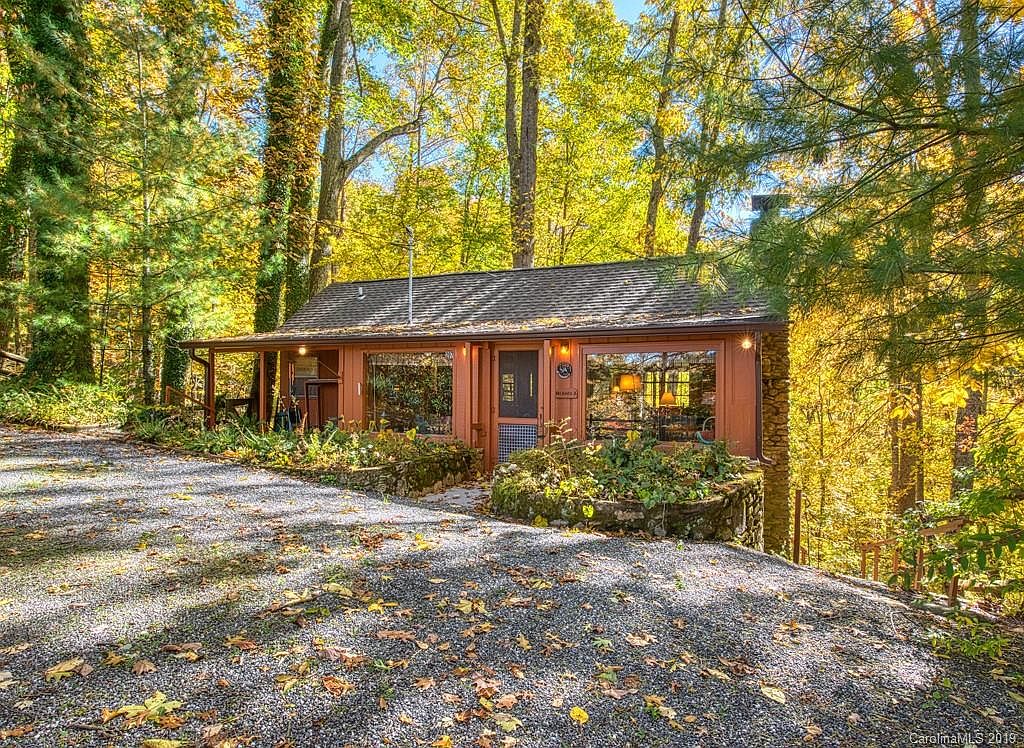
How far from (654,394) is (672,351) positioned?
25.5 inches

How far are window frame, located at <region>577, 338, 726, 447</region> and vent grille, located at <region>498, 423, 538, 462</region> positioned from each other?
3.05ft

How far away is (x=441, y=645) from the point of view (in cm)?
297

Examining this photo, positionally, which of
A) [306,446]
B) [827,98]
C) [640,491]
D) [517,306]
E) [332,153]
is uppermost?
[332,153]

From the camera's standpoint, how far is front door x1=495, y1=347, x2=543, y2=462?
8984mm

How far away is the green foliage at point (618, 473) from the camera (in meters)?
5.86

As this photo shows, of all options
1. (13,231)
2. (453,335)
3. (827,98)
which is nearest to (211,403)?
(453,335)

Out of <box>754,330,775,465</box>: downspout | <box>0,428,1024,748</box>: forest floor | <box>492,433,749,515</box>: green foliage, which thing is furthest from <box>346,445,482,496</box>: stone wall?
<box>754,330,775,465</box>: downspout

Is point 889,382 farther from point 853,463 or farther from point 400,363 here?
point 853,463

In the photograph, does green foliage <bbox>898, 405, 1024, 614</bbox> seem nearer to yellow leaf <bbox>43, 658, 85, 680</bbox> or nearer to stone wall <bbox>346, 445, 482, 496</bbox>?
yellow leaf <bbox>43, 658, 85, 680</bbox>

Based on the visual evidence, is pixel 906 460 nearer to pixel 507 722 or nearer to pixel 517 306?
pixel 517 306

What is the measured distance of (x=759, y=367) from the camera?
731 cm

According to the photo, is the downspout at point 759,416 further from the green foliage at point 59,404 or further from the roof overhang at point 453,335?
the green foliage at point 59,404

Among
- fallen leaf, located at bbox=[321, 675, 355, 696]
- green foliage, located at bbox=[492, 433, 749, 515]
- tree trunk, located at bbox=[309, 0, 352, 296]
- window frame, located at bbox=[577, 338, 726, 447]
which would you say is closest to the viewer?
fallen leaf, located at bbox=[321, 675, 355, 696]

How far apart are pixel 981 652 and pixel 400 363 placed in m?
8.26
